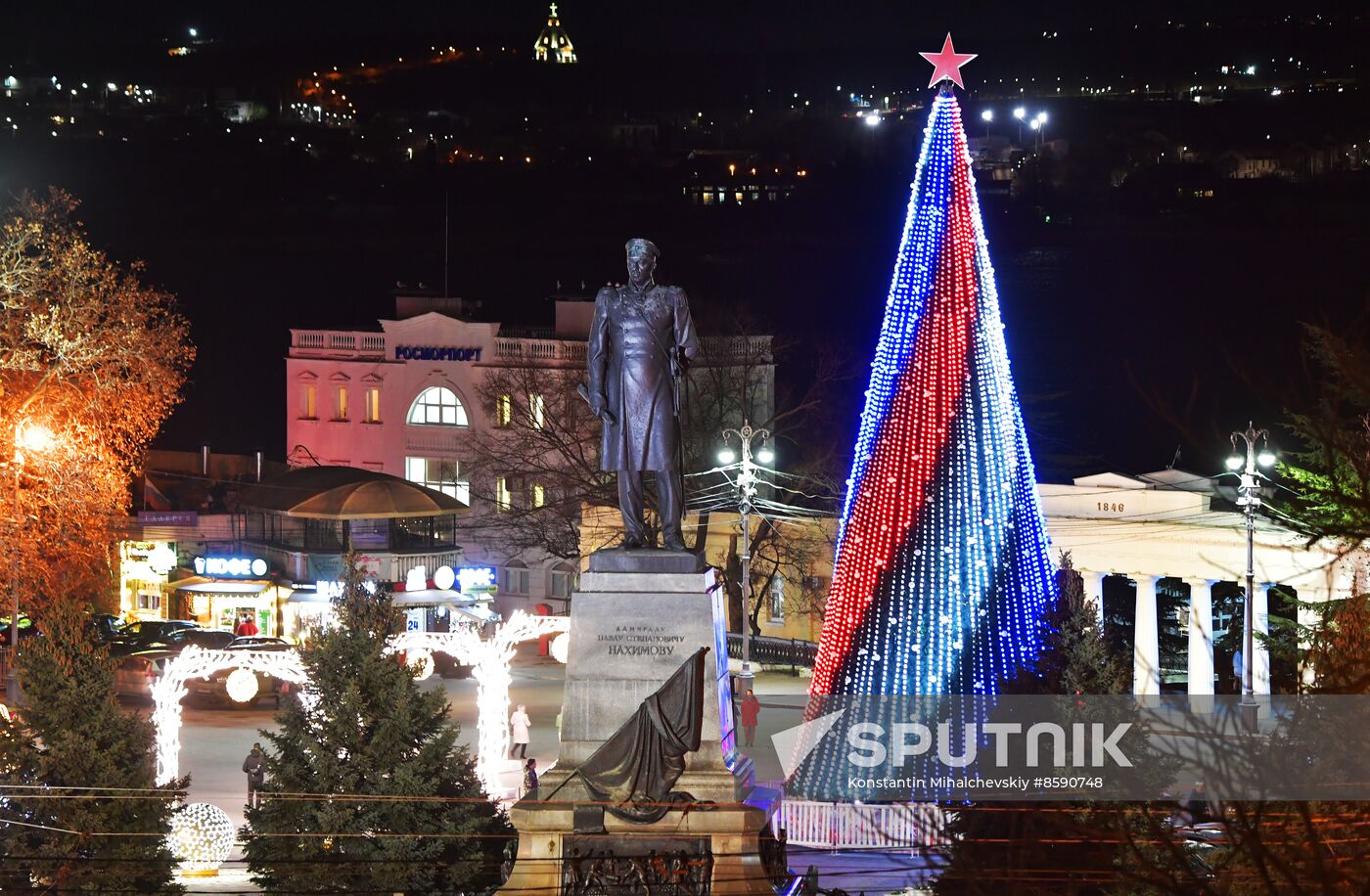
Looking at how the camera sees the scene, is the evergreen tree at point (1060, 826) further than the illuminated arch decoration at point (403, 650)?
No

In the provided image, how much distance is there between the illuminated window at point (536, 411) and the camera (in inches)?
2184

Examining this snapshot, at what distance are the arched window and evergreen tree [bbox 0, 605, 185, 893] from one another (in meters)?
38.1

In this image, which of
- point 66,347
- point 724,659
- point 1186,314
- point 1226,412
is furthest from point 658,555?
point 1186,314

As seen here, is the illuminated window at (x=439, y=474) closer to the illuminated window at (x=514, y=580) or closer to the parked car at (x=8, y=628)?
the illuminated window at (x=514, y=580)

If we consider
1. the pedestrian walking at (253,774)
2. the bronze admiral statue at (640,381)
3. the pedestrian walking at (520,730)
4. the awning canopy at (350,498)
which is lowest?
the pedestrian walking at (253,774)

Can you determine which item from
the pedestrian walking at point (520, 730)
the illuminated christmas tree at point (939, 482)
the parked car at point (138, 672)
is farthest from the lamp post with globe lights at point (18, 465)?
the illuminated christmas tree at point (939, 482)

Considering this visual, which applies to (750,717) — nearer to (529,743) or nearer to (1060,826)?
(529,743)

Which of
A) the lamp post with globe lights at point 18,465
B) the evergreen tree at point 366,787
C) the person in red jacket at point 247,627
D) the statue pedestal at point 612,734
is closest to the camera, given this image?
the statue pedestal at point 612,734

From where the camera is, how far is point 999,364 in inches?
1196

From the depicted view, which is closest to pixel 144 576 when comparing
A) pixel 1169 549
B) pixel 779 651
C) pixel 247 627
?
pixel 247 627

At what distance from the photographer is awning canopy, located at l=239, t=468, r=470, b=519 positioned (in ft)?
162

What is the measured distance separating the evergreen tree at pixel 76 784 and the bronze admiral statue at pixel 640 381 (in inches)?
252

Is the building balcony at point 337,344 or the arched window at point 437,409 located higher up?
the building balcony at point 337,344

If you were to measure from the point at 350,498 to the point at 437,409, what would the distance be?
13.2m
